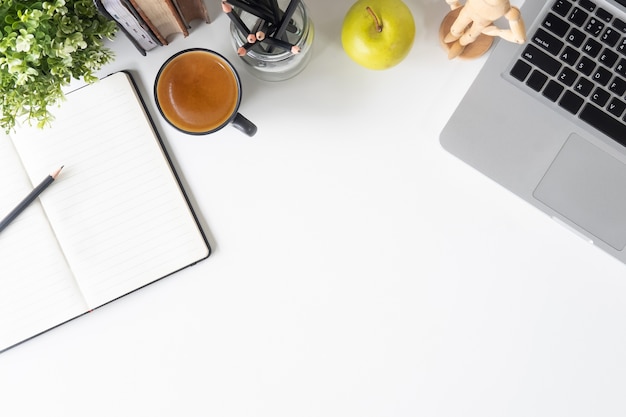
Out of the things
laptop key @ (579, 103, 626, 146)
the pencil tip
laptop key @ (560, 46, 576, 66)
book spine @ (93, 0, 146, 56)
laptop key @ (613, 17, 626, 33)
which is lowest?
the pencil tip

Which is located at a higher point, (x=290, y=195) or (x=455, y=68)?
(x=455, y=68)

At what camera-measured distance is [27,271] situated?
73 centimetres

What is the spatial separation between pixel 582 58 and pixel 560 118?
0.25 feet

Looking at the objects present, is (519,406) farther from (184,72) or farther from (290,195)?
(184,72)

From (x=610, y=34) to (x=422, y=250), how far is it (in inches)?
13.8

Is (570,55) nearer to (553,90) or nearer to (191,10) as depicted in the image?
(553,90)

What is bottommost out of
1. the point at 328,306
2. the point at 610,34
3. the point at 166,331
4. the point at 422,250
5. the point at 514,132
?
the point at 166,331

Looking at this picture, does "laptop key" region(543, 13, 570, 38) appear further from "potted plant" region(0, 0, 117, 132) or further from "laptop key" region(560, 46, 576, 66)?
"potted plant" region(0, 0, 117, 132)

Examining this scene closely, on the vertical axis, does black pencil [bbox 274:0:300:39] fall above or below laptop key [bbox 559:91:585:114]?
below

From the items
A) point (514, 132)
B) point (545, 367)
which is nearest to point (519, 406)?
point (545, 367)

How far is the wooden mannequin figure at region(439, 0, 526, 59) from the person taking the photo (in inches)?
22.0

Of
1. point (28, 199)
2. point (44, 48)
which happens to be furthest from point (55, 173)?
point (44, 48)

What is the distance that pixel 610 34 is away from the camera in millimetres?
683

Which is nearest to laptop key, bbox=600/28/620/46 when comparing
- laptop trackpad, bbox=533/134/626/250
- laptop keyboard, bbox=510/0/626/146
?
laptop keyboard, bbox=510/0/626/146
